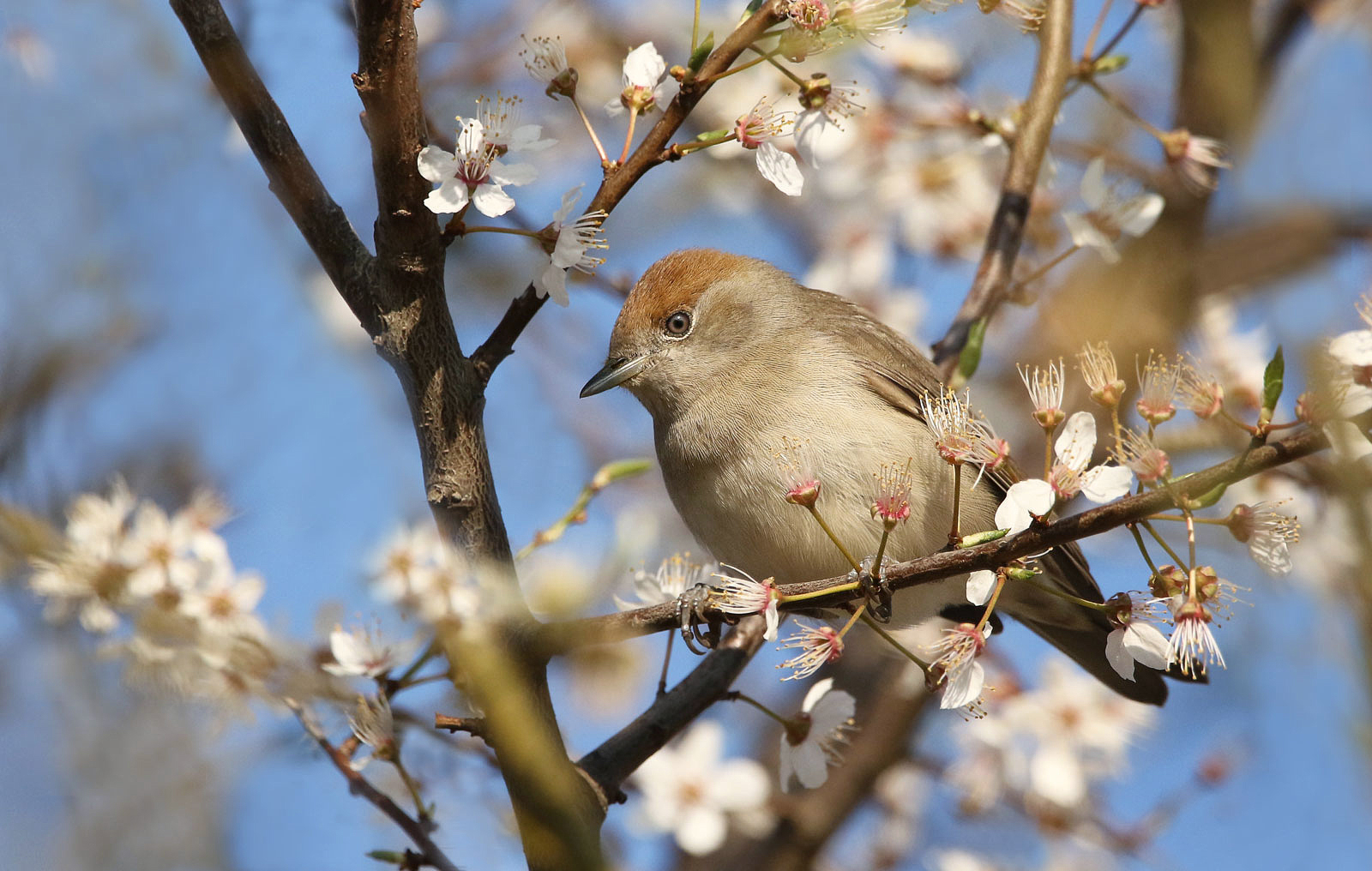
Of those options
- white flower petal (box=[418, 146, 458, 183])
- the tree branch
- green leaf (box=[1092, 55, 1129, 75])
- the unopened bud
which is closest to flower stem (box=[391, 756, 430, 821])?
the tree branch

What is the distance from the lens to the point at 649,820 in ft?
15.4

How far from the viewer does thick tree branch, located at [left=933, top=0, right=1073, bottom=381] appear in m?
4.39

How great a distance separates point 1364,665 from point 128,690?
2.50m

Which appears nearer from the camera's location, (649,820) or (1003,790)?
(649,820)

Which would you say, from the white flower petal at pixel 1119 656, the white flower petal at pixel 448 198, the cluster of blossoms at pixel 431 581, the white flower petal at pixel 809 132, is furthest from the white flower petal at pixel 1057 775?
the white flower petal at pixel 448 198

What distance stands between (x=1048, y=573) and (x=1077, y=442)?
1968 millimetres

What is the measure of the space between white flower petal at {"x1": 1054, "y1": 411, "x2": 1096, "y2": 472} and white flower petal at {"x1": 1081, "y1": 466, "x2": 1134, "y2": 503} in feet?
0.18

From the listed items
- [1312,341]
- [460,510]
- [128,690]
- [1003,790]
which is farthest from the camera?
[1003,790]

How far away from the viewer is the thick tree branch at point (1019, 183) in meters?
4.39

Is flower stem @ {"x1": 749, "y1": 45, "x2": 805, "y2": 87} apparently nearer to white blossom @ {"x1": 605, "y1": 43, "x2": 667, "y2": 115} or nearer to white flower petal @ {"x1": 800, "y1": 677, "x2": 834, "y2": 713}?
white blossom @ {"x1": 605, "y1": 43, "x2": 667, "y2": 115}

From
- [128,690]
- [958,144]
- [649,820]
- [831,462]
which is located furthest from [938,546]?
[958,144]

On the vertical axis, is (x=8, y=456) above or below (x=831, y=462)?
above

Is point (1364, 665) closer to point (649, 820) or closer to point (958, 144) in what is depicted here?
point (649, 820)

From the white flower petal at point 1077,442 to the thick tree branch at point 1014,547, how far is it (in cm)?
17
